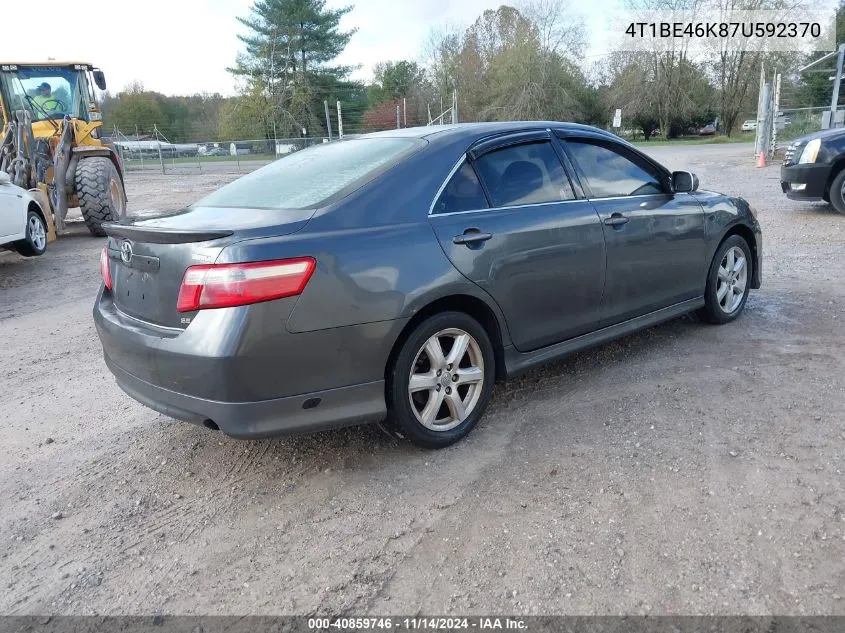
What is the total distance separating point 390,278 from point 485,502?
1075 millimetres

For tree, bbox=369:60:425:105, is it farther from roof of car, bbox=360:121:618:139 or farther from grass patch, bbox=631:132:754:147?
roof of car, bbox=360:121:618:139

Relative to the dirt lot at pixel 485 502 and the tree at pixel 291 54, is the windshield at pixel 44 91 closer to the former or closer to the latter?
the dirt lot at pixel 485 502

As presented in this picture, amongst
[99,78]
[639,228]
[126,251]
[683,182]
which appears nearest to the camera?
[126,251]

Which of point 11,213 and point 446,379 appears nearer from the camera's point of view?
point 446,379

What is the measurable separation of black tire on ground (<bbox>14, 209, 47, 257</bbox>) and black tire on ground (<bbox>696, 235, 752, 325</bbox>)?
28.2 feet

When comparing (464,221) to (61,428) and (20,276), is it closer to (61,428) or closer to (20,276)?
(61,428)

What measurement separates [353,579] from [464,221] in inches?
70.4

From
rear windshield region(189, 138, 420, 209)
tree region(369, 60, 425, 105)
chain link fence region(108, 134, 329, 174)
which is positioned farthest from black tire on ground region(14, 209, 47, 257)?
tree region(369, 60, 425, 105)

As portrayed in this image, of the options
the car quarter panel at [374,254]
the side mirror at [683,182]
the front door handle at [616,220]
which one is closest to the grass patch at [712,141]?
the side mirror at [683,182]

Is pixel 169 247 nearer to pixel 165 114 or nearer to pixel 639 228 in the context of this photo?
pixel 639 228

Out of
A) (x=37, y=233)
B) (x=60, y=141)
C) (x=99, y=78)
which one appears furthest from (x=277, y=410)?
(x=99, y=78)

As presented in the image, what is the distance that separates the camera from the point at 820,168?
394 inches

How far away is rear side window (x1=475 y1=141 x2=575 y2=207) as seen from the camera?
366cm

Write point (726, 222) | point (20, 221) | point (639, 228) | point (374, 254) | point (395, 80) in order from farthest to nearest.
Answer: point (395, 80) → point (20, 221) → point (726, 222) → point (639, 228) → point (374, 254)
